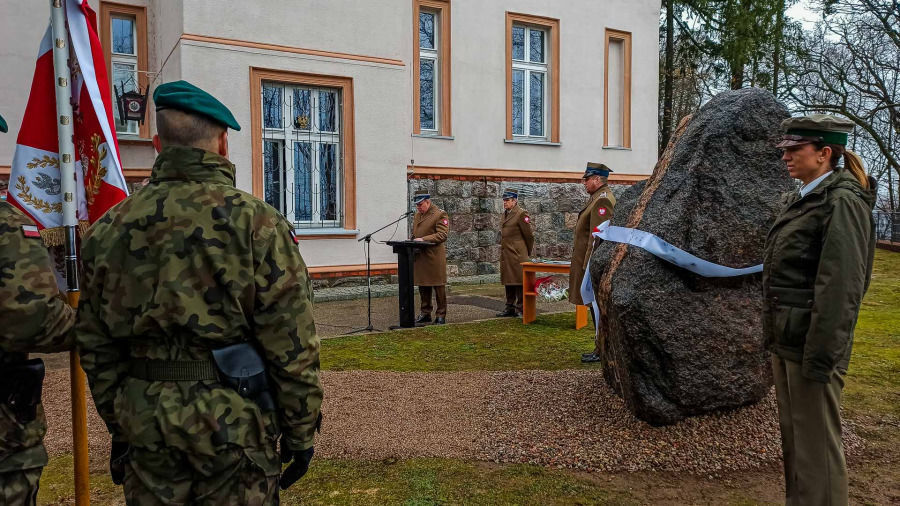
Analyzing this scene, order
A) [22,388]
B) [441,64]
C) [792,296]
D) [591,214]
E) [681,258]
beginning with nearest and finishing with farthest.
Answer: [22,388]
[792,296]
[681,258]
[591,214]
[441,64]

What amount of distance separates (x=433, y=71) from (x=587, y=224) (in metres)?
6.99

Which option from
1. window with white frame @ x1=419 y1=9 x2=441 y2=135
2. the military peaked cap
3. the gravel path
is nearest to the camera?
the gravel path

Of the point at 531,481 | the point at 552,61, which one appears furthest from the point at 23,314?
the point at 552,61

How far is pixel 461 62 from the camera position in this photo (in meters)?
13.2

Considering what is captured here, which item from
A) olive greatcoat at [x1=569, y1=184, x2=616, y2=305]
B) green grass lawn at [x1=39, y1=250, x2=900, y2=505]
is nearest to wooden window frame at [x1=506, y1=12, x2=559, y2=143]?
olive greatcoat at [x1=569, y1=184, x2=616, y2=305]

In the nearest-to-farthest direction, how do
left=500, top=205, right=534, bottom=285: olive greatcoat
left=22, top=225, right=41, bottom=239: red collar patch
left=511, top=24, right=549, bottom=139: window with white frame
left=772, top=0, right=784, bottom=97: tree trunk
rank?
left=22, top=225, right=41, bottom=239: red collar patch → left=500, top=205, right=534, bottom=285: olive greatcoat → left=511, top=24, right=549, bottom=139: window with white frame → left=772, top=0, right=784, bottom=97: tree trunk

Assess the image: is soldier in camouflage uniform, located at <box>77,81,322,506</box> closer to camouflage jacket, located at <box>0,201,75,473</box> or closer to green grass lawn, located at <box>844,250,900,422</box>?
camouflage jacket, located at <box>0,201,75,473</box>

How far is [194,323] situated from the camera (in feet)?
6.47

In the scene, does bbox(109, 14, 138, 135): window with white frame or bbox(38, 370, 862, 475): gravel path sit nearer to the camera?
bbox(38, 370, 862, 475): gravel path

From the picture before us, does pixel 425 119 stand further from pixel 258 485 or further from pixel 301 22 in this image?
pixel 258 485

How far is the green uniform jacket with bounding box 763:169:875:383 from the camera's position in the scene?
2.83 metres

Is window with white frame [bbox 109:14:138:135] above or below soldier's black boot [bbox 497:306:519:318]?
above

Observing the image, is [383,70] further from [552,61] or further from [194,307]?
[194,307]

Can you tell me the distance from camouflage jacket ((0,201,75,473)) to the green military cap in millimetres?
3206
